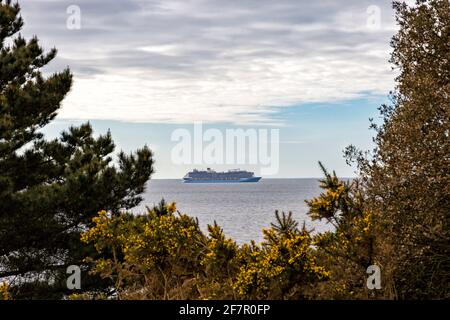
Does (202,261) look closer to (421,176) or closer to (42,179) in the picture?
(421,176)

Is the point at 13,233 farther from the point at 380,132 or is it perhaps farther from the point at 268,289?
the point at 268,289

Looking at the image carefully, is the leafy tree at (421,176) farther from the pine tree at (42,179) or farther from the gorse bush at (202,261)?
the pine tree at (42,179)

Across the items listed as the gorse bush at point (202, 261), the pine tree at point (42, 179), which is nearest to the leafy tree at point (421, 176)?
the gorse bush at point (202, 261)

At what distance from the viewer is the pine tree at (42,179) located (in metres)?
21.2

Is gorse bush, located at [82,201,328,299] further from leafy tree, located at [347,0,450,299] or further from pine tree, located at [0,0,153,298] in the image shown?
pine tree, located at [0,0,153,298]

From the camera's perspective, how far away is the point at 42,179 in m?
23.4

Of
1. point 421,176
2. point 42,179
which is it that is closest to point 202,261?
point 421,176

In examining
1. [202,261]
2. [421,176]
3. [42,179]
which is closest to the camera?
[202,261]

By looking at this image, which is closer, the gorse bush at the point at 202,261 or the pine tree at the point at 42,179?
the gorse bush at the point at 202,261

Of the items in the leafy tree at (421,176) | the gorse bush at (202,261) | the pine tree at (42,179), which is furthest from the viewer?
the pine tree at (42,179)

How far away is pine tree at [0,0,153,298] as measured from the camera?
2123 cm

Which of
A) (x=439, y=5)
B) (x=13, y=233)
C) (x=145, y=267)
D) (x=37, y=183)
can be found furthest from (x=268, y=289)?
(x=37, y=183)

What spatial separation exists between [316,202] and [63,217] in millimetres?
15837
